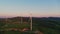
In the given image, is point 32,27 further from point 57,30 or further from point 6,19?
point 6,19

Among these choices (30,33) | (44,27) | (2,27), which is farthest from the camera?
(2,27)

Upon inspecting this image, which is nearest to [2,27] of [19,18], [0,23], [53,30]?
[0,23]

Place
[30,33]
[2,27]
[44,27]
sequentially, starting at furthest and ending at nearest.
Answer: [2,27], [44,27], [30,33]

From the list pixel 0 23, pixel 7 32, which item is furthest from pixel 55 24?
pixel 0 23

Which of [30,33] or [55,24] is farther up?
[55,24]

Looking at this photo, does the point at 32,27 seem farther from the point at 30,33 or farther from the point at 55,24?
the point at 55,24

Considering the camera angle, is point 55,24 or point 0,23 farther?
point 0,23

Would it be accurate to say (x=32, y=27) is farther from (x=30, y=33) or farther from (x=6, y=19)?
(x=6, y=19)

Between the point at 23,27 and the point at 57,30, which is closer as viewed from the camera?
the point at 57,30

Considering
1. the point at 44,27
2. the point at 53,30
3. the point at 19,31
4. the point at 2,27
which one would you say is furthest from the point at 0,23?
the point at 53,30

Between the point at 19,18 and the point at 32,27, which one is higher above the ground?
the point at 19,18
